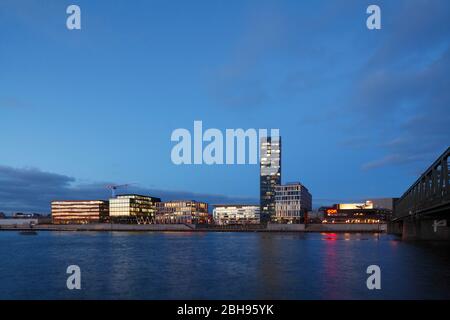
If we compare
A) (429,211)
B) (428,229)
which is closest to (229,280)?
(429,211)

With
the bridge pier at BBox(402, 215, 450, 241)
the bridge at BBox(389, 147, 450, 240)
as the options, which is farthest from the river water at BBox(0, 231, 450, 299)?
the bridge pier at BBox(402, 215, 450, 241)

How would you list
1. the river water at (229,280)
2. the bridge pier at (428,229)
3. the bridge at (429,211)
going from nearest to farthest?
the river water at (229,280)
the bridge at (429,211)
the bridge pier at (428,229)

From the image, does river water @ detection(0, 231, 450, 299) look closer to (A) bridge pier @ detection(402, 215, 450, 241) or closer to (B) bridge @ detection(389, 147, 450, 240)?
(B) bridge @ detection(389, 147, 450, 240)

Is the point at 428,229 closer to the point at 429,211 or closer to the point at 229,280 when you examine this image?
the point at 429,211

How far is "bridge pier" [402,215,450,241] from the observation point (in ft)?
340

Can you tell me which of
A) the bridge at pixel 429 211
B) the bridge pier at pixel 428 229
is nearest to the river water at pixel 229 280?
the bridge at pixel 429 211

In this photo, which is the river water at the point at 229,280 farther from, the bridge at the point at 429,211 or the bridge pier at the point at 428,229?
the bridge pier at the point at 428,229

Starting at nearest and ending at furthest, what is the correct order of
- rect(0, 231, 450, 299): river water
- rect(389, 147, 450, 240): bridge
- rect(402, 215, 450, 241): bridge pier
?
rect(0, 231, 450, 299): river water, rect(389, 147, 450, 240): bridge, rect(402, 215, 450, 241): bridge pier

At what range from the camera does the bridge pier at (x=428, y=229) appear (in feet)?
340

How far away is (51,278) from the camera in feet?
155
